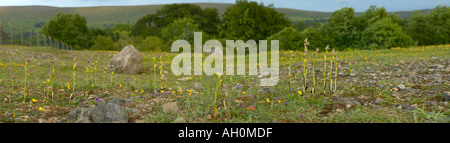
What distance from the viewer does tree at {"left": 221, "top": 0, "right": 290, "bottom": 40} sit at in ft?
149

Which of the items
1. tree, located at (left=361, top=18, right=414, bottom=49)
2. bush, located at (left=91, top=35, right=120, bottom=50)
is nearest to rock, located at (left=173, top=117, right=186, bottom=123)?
tree, located at (left=361, top=18, right=414, bottom=49)

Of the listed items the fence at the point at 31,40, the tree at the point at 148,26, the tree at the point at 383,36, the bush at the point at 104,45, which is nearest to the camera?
the fence at the point at 31,40

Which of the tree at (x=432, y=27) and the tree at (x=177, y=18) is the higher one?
the tree at (x=177, y=18)

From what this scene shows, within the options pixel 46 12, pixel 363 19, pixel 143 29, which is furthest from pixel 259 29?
pixel 46 12

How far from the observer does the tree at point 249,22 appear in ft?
149

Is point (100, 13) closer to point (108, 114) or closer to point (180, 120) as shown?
point (108, 114)

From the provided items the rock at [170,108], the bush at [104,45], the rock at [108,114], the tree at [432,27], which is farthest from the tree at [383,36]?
the bush at [104,45]

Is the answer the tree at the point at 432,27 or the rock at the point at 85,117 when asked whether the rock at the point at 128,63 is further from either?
the tree at the point at 432,27

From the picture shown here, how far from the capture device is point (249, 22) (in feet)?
148

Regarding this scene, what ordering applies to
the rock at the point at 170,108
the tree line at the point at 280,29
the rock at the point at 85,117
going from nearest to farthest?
the rock at the point at 85,117, the rock at the point at 170,108, the tree line at the point at 280,29

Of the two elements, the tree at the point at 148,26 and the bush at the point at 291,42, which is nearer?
the bush at the point at 291,42

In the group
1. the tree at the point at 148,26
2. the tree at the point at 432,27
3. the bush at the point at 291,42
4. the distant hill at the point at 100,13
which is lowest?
the bush at the point at 291,42

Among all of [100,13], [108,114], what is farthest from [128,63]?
[100,13]

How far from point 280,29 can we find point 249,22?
6083 millimetres
